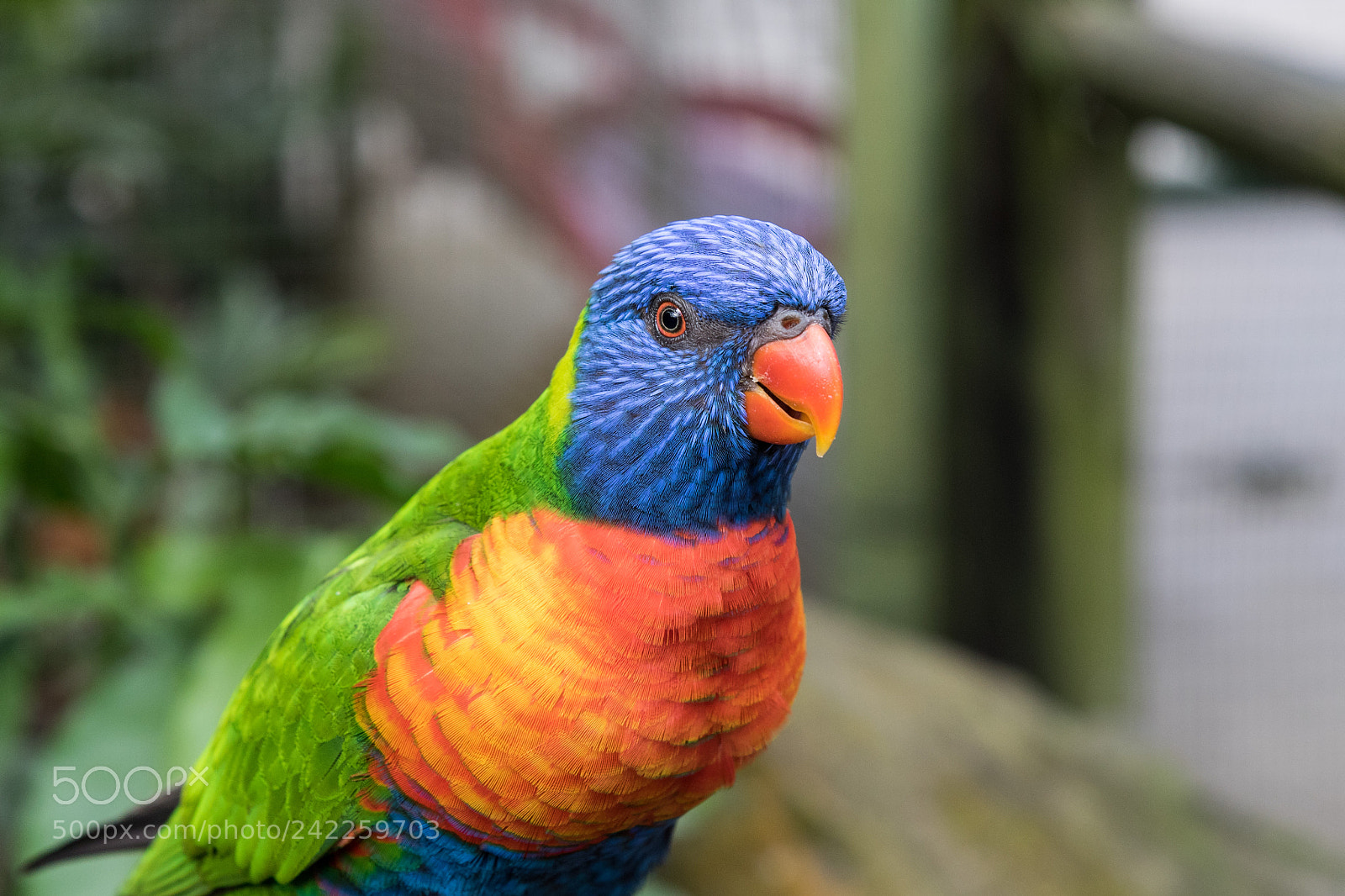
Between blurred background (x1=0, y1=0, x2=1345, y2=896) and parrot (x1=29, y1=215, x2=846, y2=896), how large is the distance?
74 cm

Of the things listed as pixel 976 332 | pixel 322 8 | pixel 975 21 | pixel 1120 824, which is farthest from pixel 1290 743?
pixel 322 8

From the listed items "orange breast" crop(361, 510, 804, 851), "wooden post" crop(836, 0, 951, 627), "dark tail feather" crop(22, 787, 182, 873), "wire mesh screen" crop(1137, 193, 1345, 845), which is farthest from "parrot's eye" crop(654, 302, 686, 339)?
A: "wire mesh screen" crop(1137, 193, 1345, 845)

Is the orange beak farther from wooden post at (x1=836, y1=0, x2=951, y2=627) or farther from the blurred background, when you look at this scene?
wooden post at (x1=836, y1=0, x2=951, y2=627)

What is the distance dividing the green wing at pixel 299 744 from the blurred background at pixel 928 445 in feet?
1.57

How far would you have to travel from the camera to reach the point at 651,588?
0.69m

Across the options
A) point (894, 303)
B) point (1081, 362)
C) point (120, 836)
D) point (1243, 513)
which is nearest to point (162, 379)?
point (120, 836)

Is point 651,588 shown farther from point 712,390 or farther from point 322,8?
point 322,8

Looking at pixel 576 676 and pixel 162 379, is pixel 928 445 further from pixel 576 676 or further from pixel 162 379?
pixel 162 379

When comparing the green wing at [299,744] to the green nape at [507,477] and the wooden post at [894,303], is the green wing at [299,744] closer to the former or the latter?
the green nape at [507,477]

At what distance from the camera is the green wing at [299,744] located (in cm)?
76

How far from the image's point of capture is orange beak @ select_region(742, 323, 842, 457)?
670 mm

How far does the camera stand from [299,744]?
79 centimetres

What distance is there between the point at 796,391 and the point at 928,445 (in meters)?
1.47

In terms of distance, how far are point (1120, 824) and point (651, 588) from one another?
150 cm
